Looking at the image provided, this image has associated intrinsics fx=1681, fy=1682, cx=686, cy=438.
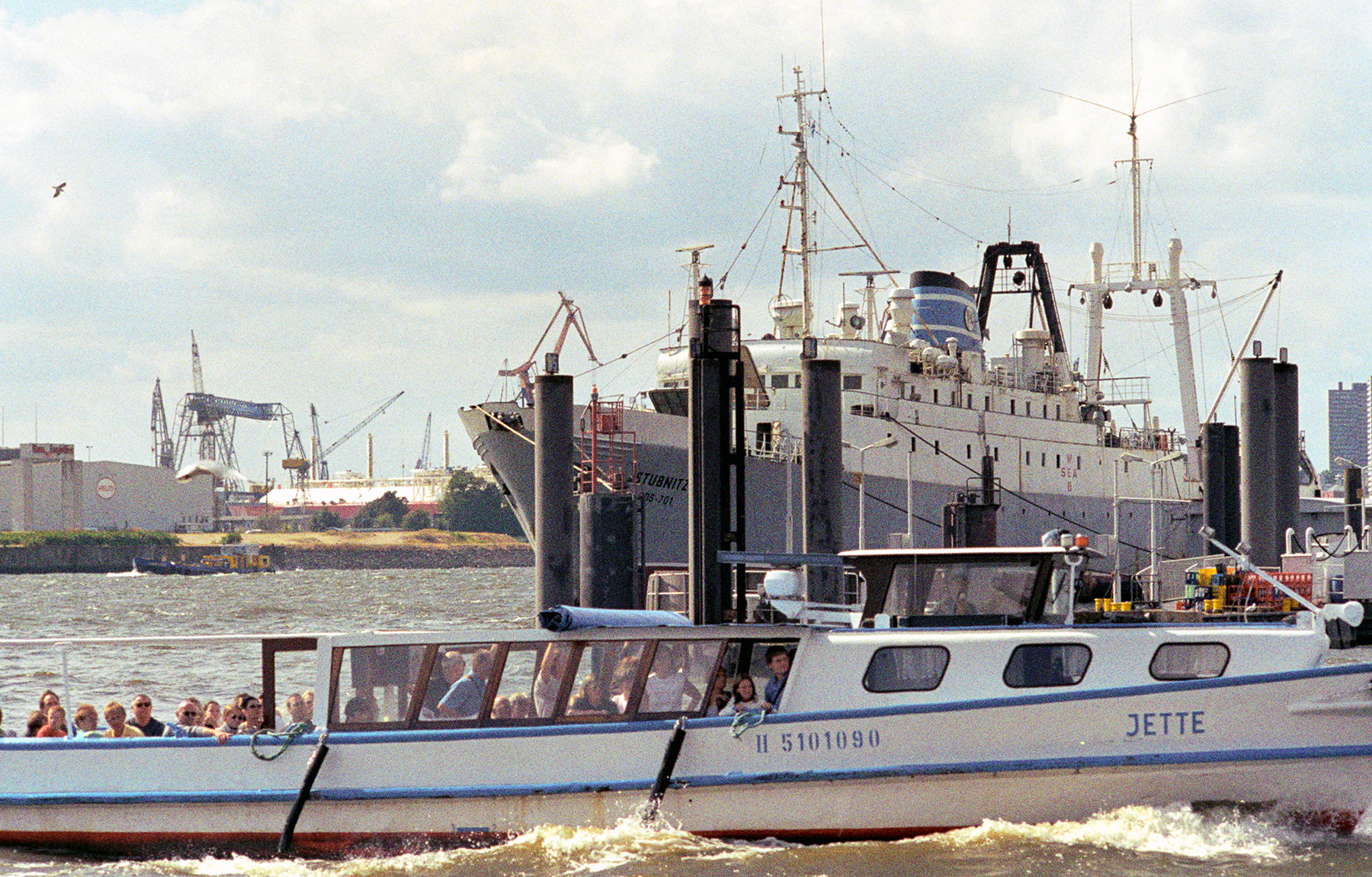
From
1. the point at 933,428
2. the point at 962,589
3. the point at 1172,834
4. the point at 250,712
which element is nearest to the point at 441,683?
the point at 250,712

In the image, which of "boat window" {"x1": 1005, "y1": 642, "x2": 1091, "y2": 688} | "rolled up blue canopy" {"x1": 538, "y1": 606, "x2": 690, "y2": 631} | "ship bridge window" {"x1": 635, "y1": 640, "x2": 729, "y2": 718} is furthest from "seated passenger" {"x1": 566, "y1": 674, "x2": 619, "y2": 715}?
"boat window" {"x1": 1005, "y1": 642, "x2": 1091, "y2": 688}

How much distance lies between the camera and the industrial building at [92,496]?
14350 centimetres

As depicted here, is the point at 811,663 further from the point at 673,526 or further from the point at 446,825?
the point at 673,526

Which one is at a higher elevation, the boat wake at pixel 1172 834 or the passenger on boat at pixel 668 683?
the passenger on boat at pixel 668 683

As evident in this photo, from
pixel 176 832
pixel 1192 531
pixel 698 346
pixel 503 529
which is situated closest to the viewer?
pixel 176 832

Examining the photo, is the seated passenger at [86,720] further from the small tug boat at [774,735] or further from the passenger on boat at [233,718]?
the passenger on boat at [233,718]

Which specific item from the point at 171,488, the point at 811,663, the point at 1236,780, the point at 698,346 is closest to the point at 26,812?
the point at 811,663

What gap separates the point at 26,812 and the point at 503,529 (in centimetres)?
16764

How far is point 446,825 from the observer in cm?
1599

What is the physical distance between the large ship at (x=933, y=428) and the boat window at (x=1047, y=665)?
85.0 ft

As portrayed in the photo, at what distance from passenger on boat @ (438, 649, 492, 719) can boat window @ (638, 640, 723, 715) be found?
156cm

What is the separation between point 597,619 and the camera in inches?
639

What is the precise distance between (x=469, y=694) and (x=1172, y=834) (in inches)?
265

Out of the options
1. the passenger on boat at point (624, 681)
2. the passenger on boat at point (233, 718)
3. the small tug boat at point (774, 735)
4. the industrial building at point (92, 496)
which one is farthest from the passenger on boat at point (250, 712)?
the industrial building at point (92, 496)
